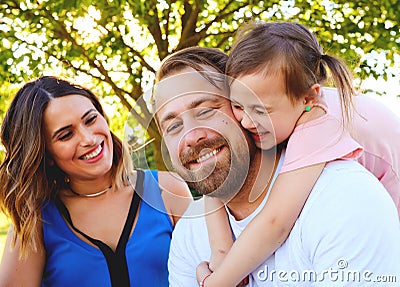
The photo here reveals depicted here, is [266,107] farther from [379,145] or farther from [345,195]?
[379,145]

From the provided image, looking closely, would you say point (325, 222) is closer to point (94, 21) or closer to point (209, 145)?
point (209, 145)

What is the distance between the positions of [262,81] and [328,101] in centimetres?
24

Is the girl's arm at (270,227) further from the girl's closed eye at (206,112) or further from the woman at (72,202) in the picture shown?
the woman at (72,202)

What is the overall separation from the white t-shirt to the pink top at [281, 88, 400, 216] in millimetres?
50

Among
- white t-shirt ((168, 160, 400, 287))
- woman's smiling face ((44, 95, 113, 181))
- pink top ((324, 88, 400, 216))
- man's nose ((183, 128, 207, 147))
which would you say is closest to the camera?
white t-shirt ((168, 160, 400, 287))

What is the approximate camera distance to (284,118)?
1727 mm

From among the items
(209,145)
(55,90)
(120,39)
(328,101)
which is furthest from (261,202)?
(120,39)

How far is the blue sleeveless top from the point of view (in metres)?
2.86

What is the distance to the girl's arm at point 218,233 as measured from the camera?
6.12ft

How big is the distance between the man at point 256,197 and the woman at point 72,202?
32.3 inches

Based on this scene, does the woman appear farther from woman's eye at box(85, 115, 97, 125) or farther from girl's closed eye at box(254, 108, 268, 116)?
girl's closed eye at box(254, 108, 268, 116)

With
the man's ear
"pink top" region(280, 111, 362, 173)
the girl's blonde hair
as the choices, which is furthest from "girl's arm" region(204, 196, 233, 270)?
the man's ear

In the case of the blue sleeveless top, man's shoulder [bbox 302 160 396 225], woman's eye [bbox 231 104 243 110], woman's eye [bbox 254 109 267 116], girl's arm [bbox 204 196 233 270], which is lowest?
the blue sleeveless top

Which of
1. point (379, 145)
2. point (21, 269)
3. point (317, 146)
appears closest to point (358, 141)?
point (379, 145)
